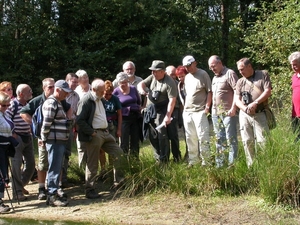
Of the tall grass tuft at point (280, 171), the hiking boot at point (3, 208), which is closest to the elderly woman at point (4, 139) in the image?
the hiking boot at point (3, 208)

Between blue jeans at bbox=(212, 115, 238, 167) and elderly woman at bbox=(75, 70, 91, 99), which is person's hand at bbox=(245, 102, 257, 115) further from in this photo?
elderly woman at bbox=(75, 70, 91, 99)

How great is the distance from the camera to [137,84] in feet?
27.5

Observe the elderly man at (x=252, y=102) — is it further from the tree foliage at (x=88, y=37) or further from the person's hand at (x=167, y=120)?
the tree foliage at (x=88, y=37)

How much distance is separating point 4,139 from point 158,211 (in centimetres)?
239

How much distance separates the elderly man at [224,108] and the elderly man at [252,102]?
21 centimetres

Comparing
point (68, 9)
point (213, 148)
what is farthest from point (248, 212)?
point (68, 9)

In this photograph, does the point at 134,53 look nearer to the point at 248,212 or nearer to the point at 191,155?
the point at 191,155

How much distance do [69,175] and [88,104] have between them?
1732 millimetres

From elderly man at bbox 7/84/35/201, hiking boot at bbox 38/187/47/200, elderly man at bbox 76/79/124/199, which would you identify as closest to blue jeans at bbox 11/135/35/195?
elderly man at bbox 7/84/35/201

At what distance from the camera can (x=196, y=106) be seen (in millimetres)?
7605

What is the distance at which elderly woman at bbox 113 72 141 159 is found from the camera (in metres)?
7.93

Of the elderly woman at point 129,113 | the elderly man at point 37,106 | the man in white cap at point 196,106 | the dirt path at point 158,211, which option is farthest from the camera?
the elderly woman at point 129,113

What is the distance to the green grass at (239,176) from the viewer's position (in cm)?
573

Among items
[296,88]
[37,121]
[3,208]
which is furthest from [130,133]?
[296,88]
